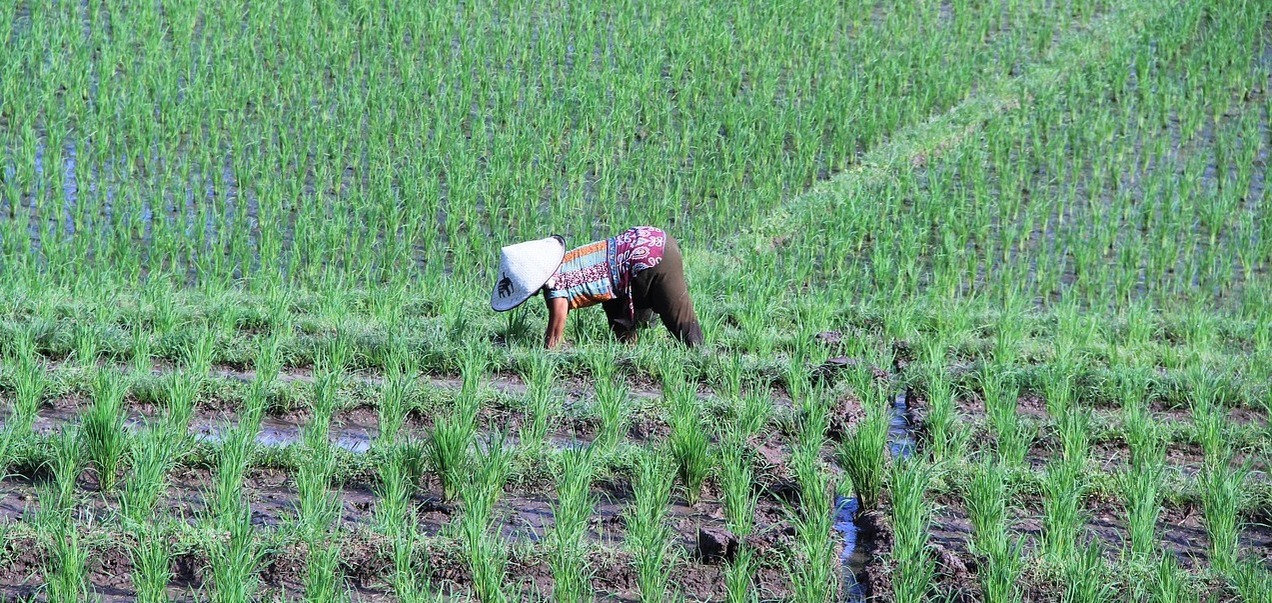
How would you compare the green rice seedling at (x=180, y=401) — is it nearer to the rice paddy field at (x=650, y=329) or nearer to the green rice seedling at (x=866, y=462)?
the rice paddy field at (x=650, y=329)

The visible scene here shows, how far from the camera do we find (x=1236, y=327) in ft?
19.0

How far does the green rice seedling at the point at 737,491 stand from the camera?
3.84 metres

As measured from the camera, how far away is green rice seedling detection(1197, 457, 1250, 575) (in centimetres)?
369

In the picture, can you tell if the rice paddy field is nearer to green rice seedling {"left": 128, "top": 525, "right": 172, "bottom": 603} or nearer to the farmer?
green rice seedling {"left": 128, "top": 525, "right": 172, "bottom": 603}

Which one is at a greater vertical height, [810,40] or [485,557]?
[810,40]

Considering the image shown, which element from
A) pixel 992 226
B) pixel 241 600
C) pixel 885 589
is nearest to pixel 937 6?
pixel 992 226

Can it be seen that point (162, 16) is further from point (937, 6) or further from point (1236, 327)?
point (1236, 327)

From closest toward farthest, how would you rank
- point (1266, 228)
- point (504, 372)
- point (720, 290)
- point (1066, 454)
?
point (1066, 454)
point (504, 372)
point (720, 290)
point (1266, 228)

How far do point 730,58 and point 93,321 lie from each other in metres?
5.12

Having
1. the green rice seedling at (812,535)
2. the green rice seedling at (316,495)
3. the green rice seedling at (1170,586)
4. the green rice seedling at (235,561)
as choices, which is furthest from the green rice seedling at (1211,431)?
the green rice seedling at (235,561)

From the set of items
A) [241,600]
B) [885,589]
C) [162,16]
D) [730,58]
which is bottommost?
[885,589]

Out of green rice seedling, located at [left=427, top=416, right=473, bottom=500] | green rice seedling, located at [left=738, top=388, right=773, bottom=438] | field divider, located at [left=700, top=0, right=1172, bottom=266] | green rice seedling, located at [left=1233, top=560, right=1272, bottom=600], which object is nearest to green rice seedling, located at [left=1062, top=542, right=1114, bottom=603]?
green rice seedling, located at [left=1233, top=560, right=1272, bottom=600]

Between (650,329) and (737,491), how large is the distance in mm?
1741

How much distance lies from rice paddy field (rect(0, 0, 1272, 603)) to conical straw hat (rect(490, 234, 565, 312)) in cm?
22
